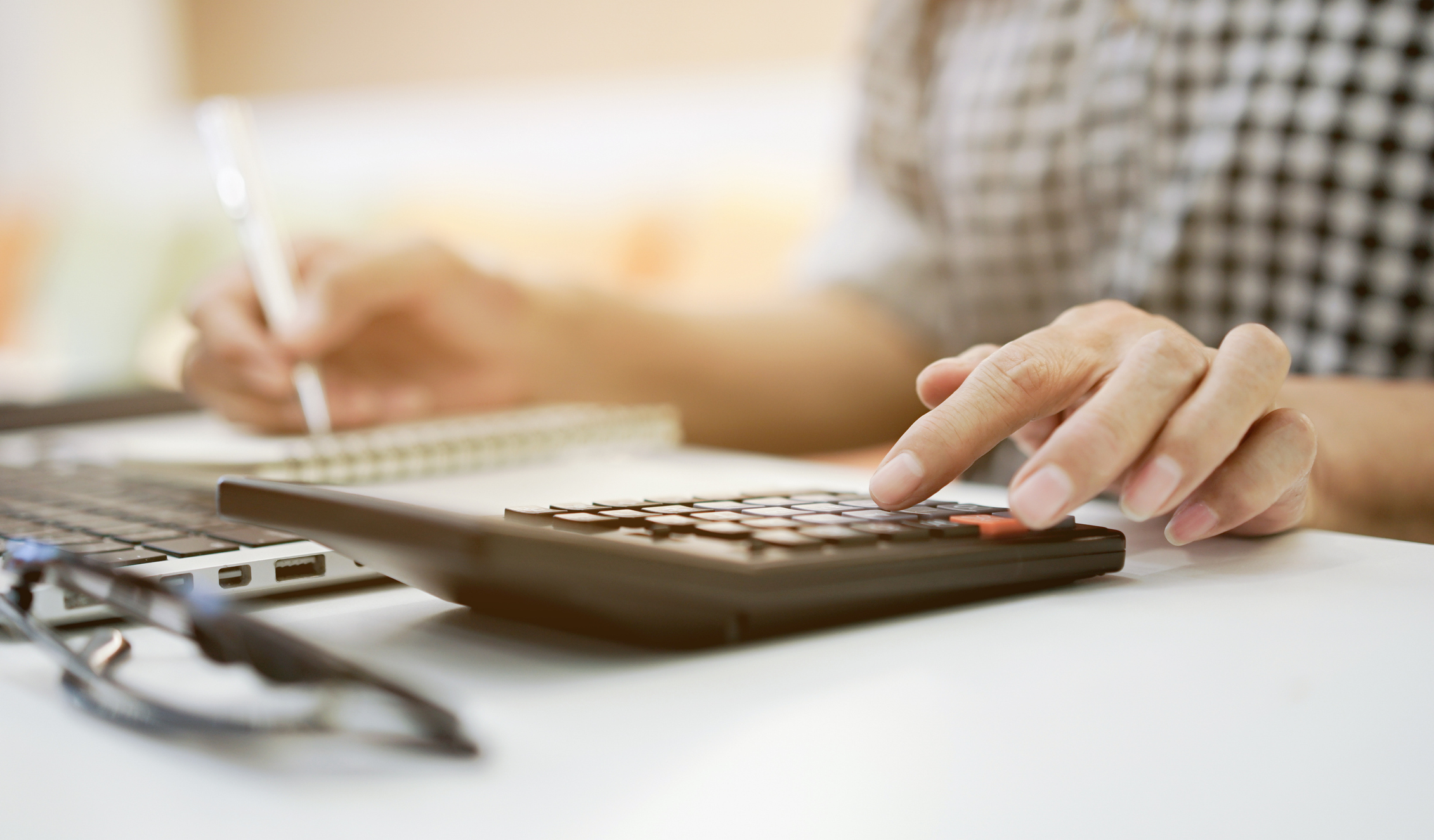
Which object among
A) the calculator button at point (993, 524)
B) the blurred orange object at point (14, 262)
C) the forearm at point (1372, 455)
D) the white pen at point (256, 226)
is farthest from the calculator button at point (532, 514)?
the blurred orange object at point (14, 262)

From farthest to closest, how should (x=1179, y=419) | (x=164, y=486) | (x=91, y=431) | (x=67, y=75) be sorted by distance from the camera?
(x=67, y=75)
(x=91, y=431)
(x=164, y=486)
(x=1179, y=419)

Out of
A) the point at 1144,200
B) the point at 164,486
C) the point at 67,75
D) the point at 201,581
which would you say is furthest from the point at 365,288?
the point at 67,75

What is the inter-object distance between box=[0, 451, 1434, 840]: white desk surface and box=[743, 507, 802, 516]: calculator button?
4 cm

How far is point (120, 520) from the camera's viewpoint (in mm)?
332

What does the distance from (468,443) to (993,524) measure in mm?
302

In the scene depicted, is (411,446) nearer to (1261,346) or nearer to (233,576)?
(233,576)

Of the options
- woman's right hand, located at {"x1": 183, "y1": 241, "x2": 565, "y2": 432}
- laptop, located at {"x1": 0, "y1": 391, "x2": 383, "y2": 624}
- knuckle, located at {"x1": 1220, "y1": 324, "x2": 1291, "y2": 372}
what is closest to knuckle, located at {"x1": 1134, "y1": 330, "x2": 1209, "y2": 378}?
knuckle, located at {"x1": 1220, "y1": 324, "x2": 1291, "y2": 372}

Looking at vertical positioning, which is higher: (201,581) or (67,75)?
(67,75)

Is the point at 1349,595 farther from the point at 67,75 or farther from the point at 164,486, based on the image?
the point at 67,75

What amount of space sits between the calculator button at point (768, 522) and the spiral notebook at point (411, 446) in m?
0.25

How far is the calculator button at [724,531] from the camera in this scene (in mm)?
237

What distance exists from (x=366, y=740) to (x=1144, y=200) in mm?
595

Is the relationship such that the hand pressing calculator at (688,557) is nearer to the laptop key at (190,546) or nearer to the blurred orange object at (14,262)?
the laptop key at (190,546)

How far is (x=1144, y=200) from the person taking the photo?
0.64 m
